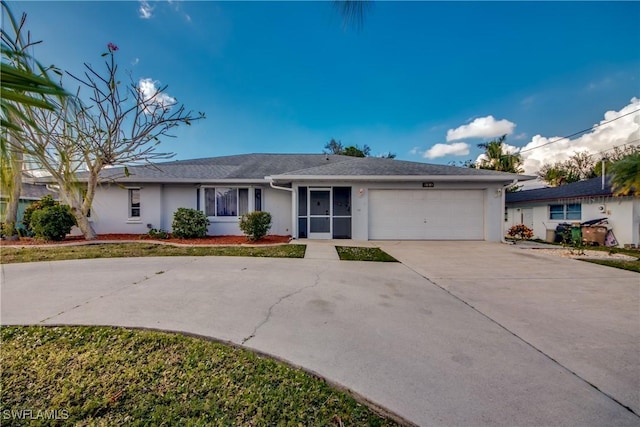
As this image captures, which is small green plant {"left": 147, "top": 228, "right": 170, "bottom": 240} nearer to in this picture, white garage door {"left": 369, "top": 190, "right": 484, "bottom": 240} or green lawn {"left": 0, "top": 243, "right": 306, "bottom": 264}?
green lawn {"left": 0, "top": 243, "right": 306, "bottom": 264}

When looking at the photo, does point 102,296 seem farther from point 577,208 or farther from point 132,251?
point 577,208

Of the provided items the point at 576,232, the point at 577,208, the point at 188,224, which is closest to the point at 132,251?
the point at 188,224

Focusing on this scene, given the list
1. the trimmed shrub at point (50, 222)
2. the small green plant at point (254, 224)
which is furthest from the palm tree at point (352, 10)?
the trimmed shrub at point (50, 222)

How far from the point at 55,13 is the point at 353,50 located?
8678 millimetres

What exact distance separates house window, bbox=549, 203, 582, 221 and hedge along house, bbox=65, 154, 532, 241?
5.40 m

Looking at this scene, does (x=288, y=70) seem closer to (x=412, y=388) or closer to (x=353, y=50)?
(x=353, y=50)

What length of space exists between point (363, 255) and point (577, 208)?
1324cm

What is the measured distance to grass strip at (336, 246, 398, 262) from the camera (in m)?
7.54

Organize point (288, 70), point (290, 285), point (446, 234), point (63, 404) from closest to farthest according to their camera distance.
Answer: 1. point (63, 404)
2. point (290, 285)
3. point (446, 234)
4. point (288, 70)

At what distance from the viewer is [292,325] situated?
132 inches

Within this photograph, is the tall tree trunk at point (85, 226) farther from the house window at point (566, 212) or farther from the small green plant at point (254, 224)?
the house window at point (566, 212)

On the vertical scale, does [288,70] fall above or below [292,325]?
above

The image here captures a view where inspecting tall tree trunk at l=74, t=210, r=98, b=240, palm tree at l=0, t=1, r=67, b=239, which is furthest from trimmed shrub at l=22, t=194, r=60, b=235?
palm tree at l=0, t=1, r=67, b=239

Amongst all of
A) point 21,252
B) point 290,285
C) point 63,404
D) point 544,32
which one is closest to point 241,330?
point 63,404
